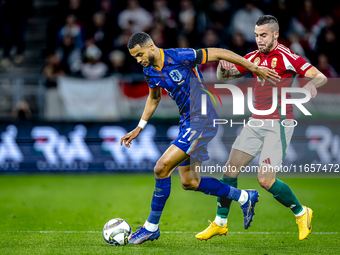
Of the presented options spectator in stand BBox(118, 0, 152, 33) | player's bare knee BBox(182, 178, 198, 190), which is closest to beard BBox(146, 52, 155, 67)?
player's bare knee BBox(182, 178, 198, 190)

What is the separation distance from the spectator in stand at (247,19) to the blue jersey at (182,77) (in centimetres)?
733

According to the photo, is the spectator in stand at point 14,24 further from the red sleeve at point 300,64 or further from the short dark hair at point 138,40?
the red sleeve at point 300,64

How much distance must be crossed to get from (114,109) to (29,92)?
191 cm

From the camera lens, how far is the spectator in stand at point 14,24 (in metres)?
12.7

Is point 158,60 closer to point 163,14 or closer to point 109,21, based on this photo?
point 109,21

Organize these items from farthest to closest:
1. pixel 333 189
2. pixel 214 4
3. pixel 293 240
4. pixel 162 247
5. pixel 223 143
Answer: pixel 214 4, pixel 223 143, pixel 333 189, pixel 293 240, pixel 162 247

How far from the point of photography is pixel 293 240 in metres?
5.23

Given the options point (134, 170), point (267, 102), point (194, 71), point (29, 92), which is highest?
point (194, 71)

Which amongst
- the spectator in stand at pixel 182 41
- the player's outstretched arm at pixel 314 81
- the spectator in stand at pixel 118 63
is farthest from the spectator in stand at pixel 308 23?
the player's outstretched arm at pixel 314 81

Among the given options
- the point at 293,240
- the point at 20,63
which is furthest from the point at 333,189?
the point at 20,63

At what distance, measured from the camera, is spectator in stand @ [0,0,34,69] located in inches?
499

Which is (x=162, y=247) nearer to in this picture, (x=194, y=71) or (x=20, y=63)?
(x=194, y=71)

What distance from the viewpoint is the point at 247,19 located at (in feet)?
39.8

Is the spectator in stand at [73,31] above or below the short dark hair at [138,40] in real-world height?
below
